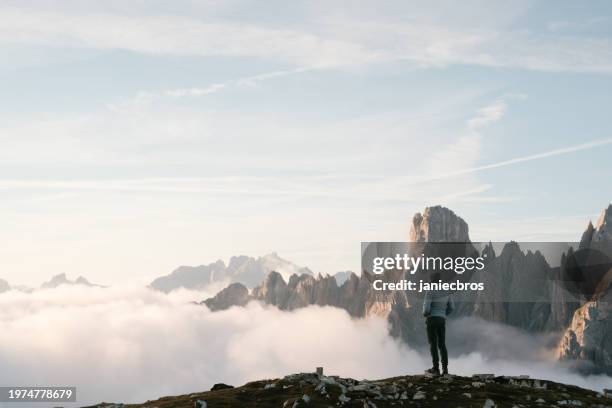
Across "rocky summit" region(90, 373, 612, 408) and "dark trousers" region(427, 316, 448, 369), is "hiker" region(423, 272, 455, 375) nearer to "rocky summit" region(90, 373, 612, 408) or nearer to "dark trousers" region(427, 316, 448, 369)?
"dark trousers" region(427, 316, 448, 369)

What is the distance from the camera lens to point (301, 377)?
133 ft

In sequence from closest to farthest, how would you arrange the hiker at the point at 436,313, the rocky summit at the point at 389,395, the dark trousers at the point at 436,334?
1. the rocky summit at the point at 389,395
2. the hiker at the point at 436,313
3. the dark trousers at the point at 436,334

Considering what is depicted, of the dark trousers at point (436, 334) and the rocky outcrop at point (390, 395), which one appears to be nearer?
the rocky outcrop at point (390, 395)

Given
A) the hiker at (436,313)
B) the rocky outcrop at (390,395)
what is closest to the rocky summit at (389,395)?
the rocky outcrop at (390,395)

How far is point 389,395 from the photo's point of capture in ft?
120

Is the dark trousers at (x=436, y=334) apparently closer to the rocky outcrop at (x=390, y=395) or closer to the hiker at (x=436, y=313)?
the hiker at (x=436, y=313)

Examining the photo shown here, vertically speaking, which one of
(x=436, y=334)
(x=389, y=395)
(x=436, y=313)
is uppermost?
(x=436, y=313)

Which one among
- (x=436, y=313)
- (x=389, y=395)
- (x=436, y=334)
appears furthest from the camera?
(x=436, y=334)

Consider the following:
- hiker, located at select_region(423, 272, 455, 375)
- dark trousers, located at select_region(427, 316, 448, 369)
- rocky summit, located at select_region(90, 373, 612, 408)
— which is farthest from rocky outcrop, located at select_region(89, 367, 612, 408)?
hiker, located at select_region(423, 272, 455, 375)

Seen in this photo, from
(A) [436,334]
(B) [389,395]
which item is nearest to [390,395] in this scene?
(B) [389,395]

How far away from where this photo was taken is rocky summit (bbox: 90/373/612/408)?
34781mm

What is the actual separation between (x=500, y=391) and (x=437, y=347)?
5373 millimetres

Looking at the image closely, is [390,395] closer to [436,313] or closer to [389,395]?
[389,395]

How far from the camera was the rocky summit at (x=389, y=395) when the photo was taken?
34.8 meters
